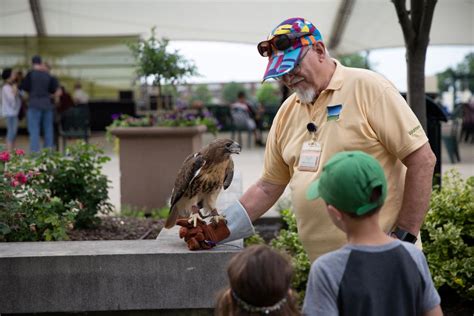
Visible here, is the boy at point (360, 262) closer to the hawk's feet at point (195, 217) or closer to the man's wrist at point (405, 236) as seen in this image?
the man's wrist at point (405, 236)

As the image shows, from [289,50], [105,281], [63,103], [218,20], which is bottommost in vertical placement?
[105,281]

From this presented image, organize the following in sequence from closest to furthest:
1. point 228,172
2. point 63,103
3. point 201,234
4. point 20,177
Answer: point 201,234
point 228,172
point 20,177
point 63,103

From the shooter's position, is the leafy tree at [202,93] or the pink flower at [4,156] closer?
the pink flower at [4,156]

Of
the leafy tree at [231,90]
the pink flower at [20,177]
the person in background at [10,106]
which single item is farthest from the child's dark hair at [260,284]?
the leafy tree at [231,90]

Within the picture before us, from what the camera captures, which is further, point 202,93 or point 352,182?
point 202,93

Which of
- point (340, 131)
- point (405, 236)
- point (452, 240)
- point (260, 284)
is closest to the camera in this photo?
point (260, 284)

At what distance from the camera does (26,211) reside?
209 inches

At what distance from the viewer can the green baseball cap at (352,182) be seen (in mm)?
2316

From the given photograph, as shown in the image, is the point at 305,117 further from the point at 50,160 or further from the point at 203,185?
the point at 50,160

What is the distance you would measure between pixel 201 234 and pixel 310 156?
103 centimetres

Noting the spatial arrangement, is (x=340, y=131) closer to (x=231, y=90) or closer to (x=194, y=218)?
(x=194, y=218)

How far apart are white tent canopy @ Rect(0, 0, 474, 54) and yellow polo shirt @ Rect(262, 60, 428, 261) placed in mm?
15236

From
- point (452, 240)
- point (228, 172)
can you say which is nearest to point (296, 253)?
point (452, 240)

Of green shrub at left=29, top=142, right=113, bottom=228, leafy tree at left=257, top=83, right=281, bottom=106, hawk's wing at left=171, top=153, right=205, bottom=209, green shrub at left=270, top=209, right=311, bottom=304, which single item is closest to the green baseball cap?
hawk's wing at left=171, top=153, right=205, bottom=209
